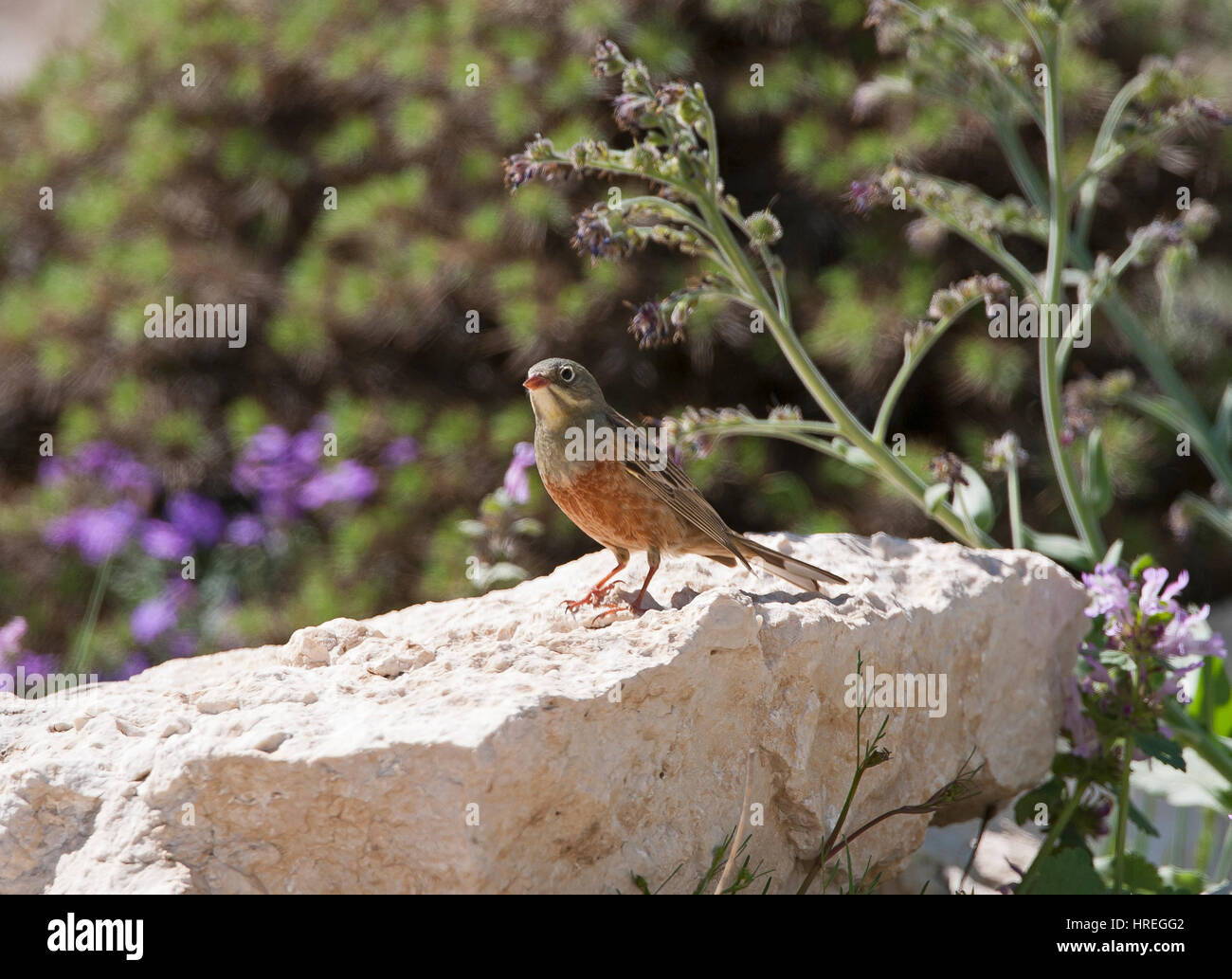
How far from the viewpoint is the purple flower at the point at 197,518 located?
21.9 ft

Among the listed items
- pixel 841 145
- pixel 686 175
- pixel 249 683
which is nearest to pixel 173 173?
pixel 841 145

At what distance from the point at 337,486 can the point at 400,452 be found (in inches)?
18.9

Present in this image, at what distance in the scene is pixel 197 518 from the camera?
671cm

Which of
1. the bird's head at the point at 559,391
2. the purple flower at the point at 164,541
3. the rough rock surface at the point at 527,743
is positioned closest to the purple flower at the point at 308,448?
the purple flower at the point at 164,541

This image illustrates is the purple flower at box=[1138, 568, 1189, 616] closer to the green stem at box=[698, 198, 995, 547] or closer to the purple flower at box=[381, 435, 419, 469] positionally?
the green stem at box=[698, 198, 995, 547]

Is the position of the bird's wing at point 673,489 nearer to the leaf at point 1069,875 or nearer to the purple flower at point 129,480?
the leaf at point 1069,875

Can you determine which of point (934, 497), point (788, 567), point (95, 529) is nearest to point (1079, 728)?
point (934, 497)

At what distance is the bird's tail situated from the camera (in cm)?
337

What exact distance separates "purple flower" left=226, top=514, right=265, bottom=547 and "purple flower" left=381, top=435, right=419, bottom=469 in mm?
738

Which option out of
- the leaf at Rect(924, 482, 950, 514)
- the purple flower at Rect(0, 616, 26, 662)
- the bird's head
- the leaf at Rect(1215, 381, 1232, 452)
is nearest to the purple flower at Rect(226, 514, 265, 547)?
the purple flower at Rect(0, 616, 26, 662)

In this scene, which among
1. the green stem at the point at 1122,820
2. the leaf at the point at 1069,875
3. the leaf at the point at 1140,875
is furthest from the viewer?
the leaf at the point at 1140,875

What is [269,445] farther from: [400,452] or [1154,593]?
[1154,593]

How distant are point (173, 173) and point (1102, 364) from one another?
542 cm

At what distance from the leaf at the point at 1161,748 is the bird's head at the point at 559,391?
1.63 meters
